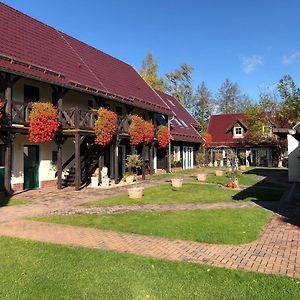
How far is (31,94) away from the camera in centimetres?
1636

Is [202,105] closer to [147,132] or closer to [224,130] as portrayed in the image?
[224,130]

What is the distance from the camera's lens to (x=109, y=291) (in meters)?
4.72

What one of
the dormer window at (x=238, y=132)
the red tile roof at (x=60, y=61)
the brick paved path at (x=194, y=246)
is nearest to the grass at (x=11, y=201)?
the brick paved path at (x=194, y=246)

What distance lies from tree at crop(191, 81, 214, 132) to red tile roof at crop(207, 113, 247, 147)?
10.5 m

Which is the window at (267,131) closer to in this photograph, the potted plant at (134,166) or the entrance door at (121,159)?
the potted plant at (134,166)

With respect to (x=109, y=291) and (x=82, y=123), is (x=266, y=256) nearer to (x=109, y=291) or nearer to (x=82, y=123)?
(x=109, y=291)

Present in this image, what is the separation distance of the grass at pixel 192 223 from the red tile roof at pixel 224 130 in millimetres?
32374

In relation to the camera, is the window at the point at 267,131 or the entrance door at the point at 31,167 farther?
the window at the point at 267,131

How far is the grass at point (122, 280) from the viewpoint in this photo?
462cm

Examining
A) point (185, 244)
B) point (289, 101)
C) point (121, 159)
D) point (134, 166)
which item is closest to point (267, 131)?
point (289, 101)

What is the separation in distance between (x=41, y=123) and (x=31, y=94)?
111 inches

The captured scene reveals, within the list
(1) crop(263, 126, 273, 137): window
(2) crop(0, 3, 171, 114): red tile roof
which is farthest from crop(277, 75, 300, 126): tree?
(2) crop(0, 3, 171, 114): red tile roof

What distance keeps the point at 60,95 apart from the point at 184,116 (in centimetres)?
2225

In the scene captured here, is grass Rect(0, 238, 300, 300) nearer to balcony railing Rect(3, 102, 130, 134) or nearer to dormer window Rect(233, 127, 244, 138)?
balcony railing Rect(3, 102, 130, 134)
